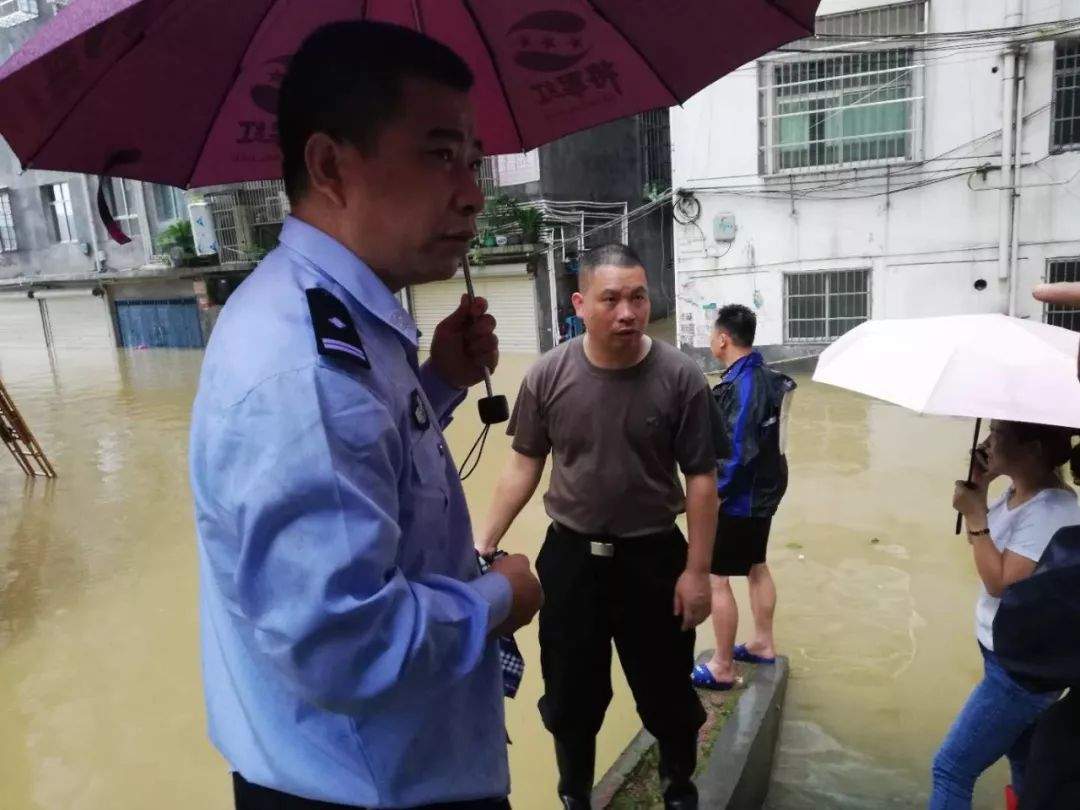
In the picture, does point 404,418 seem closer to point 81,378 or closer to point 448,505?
point 448,505

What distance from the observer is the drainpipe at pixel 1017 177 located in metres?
9.36

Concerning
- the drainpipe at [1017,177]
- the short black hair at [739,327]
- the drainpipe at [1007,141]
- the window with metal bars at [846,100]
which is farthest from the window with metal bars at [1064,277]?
the short black hair at [739,327]

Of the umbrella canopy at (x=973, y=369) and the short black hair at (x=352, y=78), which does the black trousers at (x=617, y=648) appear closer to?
the umbrella canopy at (x=973, y=369)

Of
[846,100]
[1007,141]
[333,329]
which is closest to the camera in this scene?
[333,329]

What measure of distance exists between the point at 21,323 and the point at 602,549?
27.1 m

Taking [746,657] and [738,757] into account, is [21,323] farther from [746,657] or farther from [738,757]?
[738,757]

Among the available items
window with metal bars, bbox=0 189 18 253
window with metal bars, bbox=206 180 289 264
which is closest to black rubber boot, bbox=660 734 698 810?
window with metal bars, bbox=206 180 289 264

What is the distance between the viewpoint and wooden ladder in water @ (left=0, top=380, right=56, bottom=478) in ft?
26.5

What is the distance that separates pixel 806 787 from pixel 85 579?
5074mm

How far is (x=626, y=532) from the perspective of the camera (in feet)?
8.18

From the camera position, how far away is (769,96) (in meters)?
10.7

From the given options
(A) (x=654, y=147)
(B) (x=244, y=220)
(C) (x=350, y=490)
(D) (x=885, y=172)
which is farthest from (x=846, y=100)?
(B) (x=244, y=220)

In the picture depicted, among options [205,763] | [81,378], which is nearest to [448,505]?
[205,763]

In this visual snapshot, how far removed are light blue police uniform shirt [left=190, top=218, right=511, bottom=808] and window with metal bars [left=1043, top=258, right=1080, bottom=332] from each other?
10779 mm
